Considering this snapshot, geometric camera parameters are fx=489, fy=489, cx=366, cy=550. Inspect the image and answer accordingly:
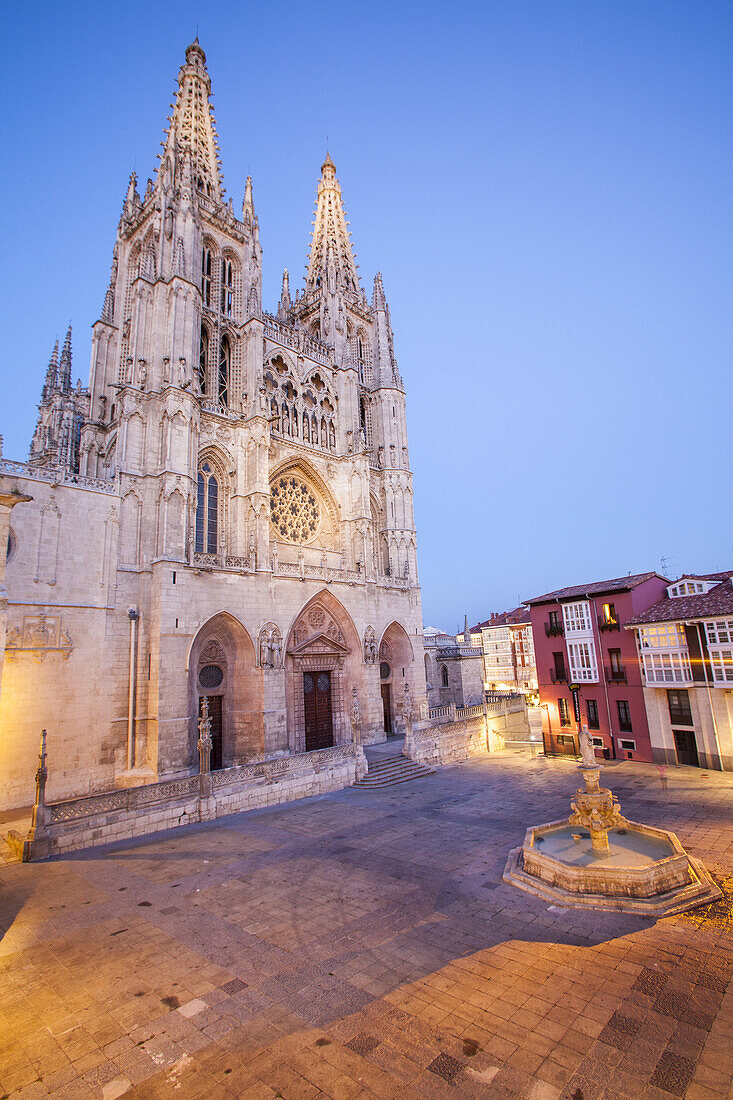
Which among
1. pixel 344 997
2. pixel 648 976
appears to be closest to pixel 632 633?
pixel 648 976

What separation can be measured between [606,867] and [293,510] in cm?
2148

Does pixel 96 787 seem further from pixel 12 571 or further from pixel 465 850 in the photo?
pixel 465 850

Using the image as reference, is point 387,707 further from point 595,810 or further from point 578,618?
point 595,810

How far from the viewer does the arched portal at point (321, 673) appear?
78.1 ft

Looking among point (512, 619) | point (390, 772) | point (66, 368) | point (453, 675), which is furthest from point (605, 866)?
point (512, 619)

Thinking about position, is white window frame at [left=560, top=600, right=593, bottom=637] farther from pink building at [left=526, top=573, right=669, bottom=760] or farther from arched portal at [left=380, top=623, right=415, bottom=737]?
arched portal at [left=380, top=623, right=415, bottom=737]

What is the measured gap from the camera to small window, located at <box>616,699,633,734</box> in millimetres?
23828

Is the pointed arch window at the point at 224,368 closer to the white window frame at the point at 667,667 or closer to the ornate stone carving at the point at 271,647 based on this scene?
the ornate stone carving at the point at 271,647

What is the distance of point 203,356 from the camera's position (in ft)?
83.1

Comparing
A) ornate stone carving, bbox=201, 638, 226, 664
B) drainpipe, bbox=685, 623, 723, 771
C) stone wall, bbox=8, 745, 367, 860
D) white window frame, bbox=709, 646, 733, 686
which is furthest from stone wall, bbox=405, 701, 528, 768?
white window frame, bbox=709, 646, 733, 686

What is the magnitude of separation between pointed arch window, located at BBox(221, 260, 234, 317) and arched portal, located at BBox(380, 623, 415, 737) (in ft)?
67.8

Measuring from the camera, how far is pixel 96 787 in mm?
17344

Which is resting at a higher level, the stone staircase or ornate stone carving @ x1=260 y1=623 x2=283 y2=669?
ornate stone carving @ x1=260 y1=623 x2=283 y2=669

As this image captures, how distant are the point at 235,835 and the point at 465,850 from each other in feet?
20.9
